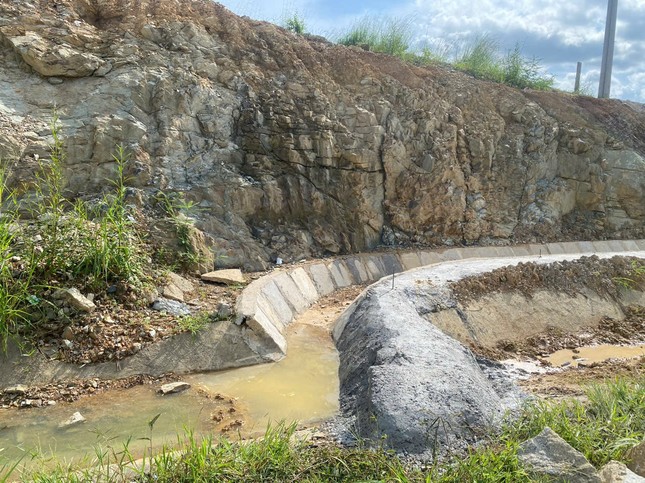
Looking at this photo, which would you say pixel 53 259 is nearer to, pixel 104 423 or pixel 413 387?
pixel 104 423

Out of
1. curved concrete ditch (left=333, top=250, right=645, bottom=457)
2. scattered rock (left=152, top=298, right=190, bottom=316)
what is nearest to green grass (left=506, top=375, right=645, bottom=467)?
curved concrete ditch (left=333, top=250, right=645, bottom=457)

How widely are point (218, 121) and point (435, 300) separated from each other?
623 centimetres

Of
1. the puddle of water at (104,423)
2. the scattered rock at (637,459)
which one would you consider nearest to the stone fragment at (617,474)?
the scattered rock at (637,459)

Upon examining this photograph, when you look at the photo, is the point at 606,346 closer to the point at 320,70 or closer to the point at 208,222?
the point at 208,222

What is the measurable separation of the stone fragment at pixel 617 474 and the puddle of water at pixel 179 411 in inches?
92.7

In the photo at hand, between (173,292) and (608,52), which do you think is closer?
(173,292)

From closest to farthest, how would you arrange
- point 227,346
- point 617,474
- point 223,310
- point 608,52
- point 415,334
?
point 617,474 → point 415,334 → point 227,346 → point 223,310 → point 608,52

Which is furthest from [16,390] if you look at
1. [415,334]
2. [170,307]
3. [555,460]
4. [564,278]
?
[564,278]

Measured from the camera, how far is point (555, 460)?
332 cm

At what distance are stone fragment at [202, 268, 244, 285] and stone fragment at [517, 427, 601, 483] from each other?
17.3 feet

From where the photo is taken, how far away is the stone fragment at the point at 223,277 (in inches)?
310

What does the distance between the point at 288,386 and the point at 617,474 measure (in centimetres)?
333

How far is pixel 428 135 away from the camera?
13.1 metres

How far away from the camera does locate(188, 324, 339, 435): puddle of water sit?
4.94 m
